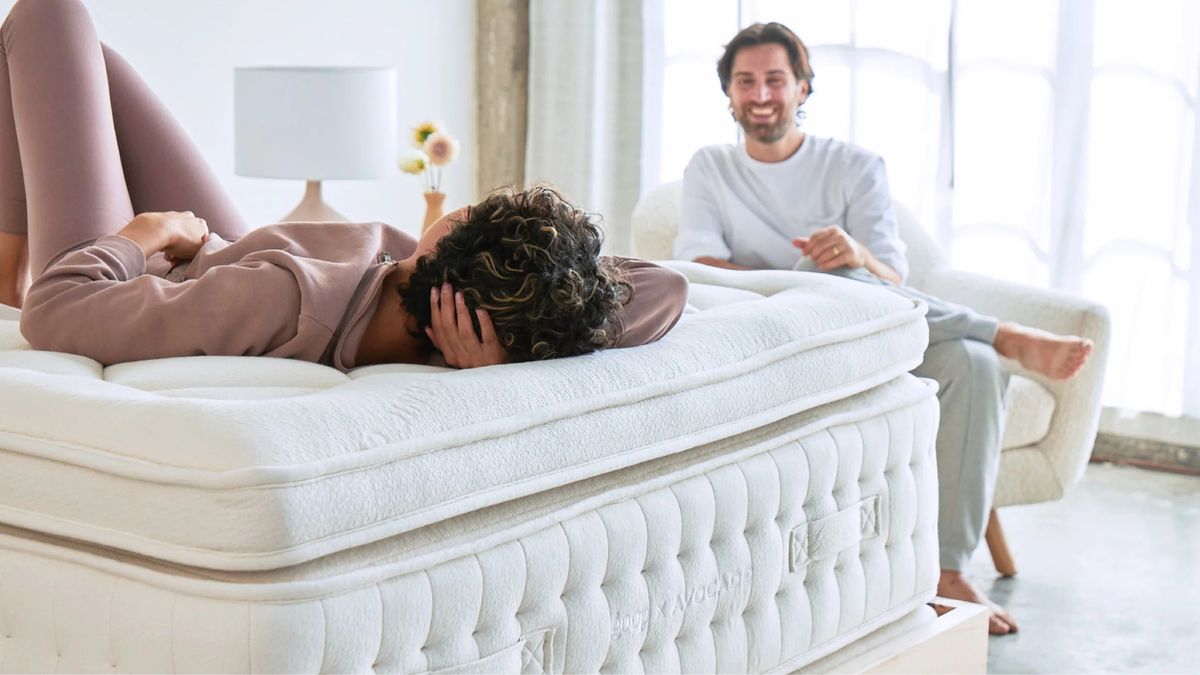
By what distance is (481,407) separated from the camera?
101 centimetres

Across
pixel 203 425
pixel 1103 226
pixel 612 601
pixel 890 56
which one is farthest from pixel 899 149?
pixel 203 425

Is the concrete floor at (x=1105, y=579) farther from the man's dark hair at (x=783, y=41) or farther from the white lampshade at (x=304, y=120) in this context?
the white lampshade at (x=304, y=120)

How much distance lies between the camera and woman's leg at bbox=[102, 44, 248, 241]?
6.32 feet

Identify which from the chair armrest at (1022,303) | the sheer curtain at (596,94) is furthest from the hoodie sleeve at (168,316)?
the sheer curtain at (596,94)

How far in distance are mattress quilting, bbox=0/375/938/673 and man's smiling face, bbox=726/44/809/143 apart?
1264 millimetres

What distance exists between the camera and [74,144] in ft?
5.63

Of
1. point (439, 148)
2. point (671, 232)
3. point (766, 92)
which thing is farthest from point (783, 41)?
point (439, 148)

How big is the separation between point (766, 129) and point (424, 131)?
1095 mm

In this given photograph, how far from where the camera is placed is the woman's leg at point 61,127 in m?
1.68

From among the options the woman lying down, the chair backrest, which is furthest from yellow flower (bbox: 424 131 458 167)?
the woman lying down

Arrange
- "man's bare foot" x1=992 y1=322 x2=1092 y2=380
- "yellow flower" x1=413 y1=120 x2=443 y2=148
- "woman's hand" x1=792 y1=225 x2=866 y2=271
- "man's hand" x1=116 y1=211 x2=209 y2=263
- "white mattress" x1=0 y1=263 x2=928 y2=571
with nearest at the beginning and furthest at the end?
"white mattress" x1=0 y1=263 x2=928 y2=571
"man's hand" x1=116 y1=211 x2=209 y2=263
"man's bare foot" x1=992 y1=322 x2=1092 y2=380
"woman's hand" x1=792 y1=225 x2=866 y2=271
"yellow flower" x1=413 y1=120 x2=443 y2=148

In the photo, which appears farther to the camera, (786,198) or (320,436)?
(786,198)

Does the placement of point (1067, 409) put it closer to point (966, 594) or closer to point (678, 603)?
point (966, 594)

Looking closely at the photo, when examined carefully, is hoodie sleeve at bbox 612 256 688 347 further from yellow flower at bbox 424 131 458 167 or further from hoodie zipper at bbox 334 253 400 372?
yellow flower at bbox 424 131 458 167
